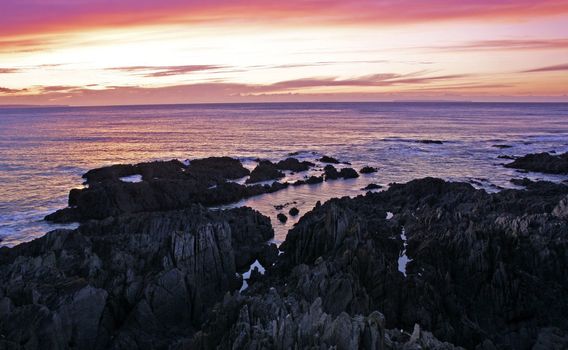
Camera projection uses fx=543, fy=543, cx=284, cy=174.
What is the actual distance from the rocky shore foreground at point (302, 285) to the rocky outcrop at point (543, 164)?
38.2 metres

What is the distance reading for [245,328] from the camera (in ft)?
58.7

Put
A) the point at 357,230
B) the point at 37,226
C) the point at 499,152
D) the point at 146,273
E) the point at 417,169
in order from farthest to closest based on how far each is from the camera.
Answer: the point at 499,152, the point at 417,169, the point at 37,226, the point at 357,230, the point at 146,273

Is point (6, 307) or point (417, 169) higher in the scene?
point (6, 307)

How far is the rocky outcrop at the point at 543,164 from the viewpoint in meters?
74.0

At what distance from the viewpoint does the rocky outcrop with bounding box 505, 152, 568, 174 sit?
243 ft

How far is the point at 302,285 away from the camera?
80.1 ft

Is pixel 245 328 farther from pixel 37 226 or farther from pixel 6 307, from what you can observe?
pixel 37 226

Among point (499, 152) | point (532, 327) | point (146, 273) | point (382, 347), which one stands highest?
point (382, 347)

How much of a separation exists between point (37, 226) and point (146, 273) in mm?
24745

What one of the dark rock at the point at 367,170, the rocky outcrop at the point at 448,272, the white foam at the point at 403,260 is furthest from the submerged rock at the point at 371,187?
the white foam at the point at 403,260

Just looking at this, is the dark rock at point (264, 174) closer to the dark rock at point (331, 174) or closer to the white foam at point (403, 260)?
the dark rock at point (331, 174)

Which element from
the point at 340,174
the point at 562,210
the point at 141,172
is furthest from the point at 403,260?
the point at 141,172

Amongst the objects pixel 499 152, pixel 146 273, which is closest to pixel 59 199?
pixel 146 273

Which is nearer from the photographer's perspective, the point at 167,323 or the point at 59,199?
the point at 167,323
